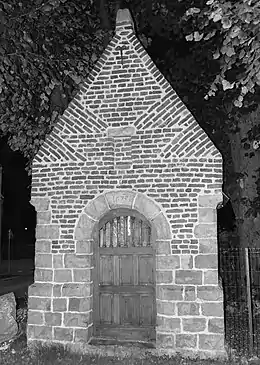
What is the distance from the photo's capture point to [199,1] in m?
12.7

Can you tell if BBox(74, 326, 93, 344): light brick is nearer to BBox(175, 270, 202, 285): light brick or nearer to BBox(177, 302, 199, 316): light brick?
BBox(177, 302, 199, 316): light brick

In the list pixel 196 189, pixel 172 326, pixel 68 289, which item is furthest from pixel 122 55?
pixel 172 326

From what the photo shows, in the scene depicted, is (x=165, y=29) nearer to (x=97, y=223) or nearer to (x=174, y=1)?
(x=174, y=1)

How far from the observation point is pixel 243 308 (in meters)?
11.6

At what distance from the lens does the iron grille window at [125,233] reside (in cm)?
842

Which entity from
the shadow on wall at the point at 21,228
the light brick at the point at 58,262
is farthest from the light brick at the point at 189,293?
the shadow on wall at the point at 21,228

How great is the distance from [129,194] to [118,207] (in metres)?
0.31

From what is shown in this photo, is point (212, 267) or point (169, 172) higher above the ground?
point (169, 172)

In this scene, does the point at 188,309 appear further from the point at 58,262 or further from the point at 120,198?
the point at 58,262

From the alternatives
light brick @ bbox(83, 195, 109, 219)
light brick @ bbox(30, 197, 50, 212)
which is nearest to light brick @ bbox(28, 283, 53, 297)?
light brick @ bbox(30, 197, 50, 212)

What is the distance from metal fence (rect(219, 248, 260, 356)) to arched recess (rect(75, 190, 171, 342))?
1644 millimetres

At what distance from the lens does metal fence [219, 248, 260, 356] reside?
8.27 metres

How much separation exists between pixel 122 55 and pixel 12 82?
339 cm

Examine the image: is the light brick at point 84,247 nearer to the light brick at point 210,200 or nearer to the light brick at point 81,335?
the light brick at point 81,335
